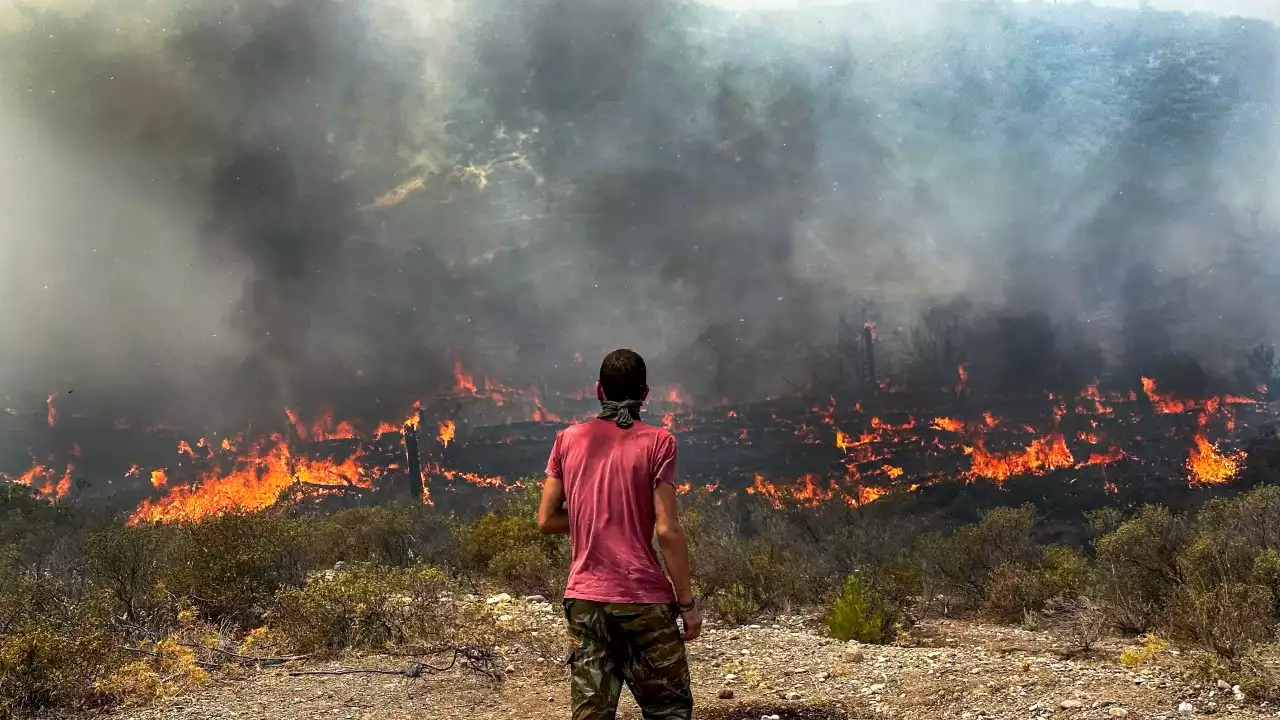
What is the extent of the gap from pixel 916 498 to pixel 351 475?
34.3 meters

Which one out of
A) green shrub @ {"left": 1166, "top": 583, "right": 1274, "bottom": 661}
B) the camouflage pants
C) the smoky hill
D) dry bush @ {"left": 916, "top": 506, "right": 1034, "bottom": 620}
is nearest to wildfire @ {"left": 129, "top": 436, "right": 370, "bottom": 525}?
the smoky hill

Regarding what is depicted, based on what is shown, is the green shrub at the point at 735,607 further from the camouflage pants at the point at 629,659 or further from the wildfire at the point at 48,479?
the wildfire at the point at 48,479

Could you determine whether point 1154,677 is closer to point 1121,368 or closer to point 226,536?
point 226,536

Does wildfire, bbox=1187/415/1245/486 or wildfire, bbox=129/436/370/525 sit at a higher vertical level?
wildfire, bbox=129/436/370/525

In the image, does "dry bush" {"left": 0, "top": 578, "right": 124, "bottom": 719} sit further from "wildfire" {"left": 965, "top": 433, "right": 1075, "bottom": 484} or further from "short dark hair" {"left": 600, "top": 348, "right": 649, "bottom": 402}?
"wildfire" {"left": 965, "top": 433, "right": 1075, "bottom": 484}

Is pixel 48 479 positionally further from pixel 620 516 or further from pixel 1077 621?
pixel 620 516

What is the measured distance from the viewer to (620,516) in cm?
379

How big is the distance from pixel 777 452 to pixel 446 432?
71.9ft

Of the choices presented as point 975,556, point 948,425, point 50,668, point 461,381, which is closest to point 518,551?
point 50,668

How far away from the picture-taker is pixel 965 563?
17.6 m

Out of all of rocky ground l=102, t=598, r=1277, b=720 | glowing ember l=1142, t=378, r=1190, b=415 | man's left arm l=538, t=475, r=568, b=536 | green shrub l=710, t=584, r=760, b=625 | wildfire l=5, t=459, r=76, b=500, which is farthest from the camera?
glowing ember l=1142, t=378, r=1190, b=415

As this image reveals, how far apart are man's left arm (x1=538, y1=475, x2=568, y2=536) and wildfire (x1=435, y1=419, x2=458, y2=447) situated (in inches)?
2070

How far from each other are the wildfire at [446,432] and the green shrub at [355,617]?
150 ft

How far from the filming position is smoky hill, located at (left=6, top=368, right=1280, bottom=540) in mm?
50000
